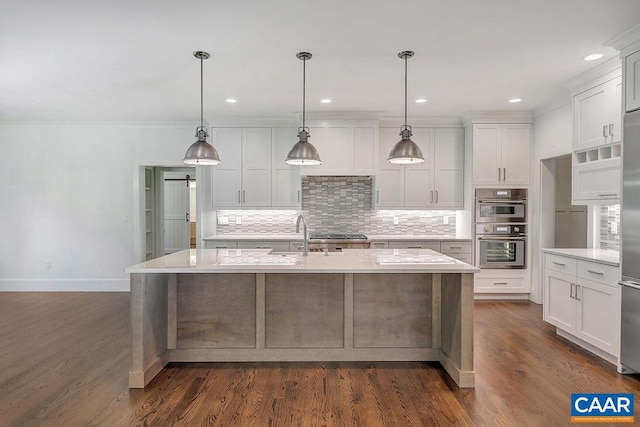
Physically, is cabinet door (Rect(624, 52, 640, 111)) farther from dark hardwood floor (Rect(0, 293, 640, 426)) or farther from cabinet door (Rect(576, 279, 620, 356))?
dark hardwood floor (Rect(0, 293, 640, 426))

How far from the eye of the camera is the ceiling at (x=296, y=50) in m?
2.67

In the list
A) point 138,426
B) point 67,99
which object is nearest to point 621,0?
point 138,426

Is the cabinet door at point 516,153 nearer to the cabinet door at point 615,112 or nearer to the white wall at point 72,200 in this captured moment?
the cabinet door at point 615,112

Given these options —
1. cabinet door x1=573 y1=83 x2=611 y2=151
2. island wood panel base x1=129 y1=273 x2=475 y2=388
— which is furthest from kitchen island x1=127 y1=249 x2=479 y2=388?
cabinet door x1=573 y1=83 x2=611 y2=151

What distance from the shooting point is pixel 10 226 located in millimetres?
6059

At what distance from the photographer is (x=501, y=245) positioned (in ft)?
18.0

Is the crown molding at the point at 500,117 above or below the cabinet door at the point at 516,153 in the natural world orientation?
above

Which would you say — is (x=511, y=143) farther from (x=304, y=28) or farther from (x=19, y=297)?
(x=19, y=297)

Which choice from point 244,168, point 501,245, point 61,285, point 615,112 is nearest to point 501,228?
point 501,245

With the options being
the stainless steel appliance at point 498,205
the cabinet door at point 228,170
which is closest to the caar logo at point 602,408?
the stainless steel appliance at point 498,205

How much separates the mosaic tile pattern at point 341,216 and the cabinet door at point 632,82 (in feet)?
10.3

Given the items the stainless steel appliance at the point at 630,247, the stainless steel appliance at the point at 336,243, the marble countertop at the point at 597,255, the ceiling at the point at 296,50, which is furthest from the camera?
the stainless steel appliance at the point at 336,243

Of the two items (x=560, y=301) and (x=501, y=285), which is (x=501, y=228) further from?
(x=560, y=301)

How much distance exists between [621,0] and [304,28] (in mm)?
2130
